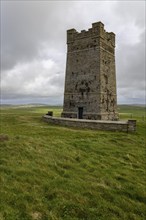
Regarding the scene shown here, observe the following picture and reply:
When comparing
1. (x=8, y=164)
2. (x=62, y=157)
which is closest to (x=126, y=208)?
(x=62, y=157)

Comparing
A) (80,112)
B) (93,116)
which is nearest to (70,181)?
(93,116)

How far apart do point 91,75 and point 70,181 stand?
23.2 m

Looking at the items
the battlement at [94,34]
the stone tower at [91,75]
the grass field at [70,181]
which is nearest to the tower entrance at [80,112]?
the stone tower at [91,75]

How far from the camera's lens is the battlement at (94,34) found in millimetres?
31703

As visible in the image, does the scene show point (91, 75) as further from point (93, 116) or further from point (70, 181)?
point (70, 181)

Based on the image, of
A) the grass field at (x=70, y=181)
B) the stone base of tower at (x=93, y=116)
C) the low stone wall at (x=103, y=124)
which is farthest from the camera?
the stone base of tower at (x=93, y=116)

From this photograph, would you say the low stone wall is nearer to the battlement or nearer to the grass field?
the grass field

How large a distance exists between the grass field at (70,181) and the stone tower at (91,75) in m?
14.1

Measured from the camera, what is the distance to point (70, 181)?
11031 mm

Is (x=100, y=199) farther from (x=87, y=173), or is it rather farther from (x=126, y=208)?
(x=87, y=173)

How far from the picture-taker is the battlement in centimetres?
3170

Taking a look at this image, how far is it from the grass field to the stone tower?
46.3 ft

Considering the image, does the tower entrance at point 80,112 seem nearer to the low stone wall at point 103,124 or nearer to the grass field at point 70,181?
the low stone wall at point 103,124

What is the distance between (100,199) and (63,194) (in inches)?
71.1
